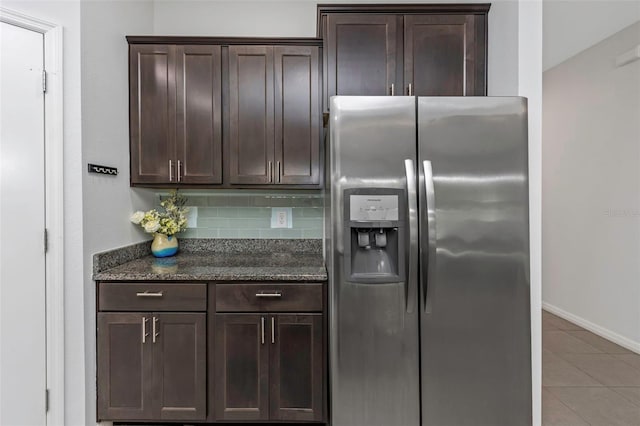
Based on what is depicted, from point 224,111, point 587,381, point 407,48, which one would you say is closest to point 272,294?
point 224,111

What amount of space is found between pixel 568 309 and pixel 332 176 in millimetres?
3704

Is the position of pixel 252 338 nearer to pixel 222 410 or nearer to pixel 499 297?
pixel 222 410

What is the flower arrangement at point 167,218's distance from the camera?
6.91 feet

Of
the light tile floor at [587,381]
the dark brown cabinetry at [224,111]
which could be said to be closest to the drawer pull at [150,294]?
the dark brown cabinetry at [224,111]

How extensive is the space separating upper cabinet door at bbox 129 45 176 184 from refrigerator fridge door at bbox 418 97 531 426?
157 centimetres

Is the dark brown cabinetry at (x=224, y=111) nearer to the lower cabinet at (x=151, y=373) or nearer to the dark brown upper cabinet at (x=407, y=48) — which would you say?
the dark brown upper cabinet at (x=407, y=48)

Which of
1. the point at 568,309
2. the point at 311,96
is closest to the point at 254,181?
the point at 311,96

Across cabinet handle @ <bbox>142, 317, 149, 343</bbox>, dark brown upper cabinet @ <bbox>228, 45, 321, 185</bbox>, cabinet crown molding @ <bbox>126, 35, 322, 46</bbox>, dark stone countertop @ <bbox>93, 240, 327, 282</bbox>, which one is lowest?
cabinet handle @ <bbox>142, 317, 149, 343</bbox>

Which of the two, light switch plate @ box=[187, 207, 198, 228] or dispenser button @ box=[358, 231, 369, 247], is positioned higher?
light switch plate @ box=[187, 207, 198, 228]

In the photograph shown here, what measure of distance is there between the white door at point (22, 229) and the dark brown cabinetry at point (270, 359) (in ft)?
2.92

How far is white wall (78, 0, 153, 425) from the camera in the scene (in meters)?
1.71

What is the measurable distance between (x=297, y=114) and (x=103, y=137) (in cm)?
Result: 114

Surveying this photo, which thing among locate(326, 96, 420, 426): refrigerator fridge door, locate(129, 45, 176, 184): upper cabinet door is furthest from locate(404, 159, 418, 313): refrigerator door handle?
locate(129, 45, 176, 184): upper cabinet door

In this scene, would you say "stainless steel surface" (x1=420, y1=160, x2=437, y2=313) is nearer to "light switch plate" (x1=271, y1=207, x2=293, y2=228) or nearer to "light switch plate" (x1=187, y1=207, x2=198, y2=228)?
"light switch plate" (x1=271, y1=207, x2=293, y2=228)
